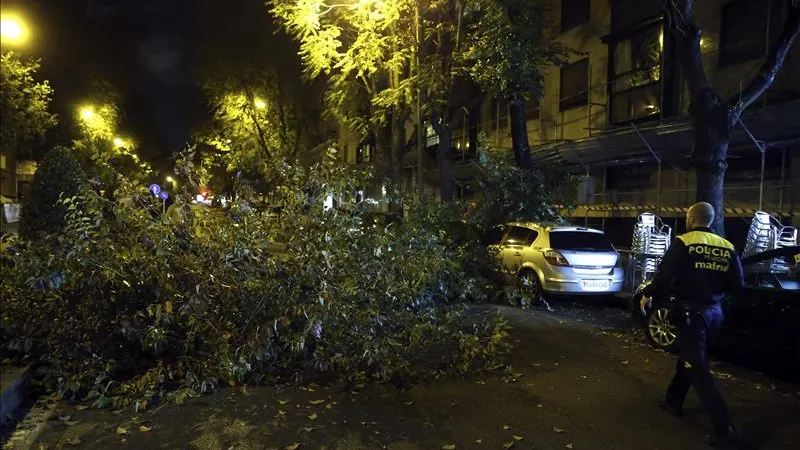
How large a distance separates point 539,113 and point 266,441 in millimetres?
17909

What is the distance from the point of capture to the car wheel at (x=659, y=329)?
684 cm

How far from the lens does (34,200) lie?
30.3 ft

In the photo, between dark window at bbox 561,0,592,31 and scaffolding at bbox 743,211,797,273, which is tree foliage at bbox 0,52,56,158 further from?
scaffolding at bbox 743,211,797,273

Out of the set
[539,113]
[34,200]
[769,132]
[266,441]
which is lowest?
[266,441]

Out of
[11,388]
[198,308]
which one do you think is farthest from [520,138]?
[11,388]

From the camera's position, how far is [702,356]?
13.8ft

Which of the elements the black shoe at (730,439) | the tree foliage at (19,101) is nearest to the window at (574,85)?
the black shoe at (730,439)

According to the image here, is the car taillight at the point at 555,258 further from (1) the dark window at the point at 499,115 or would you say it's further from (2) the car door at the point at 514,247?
(1) the dark window at the point at 499,115

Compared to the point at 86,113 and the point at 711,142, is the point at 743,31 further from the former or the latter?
the point at 86,113

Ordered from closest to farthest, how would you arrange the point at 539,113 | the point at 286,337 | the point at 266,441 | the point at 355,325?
the point at 266,441
the point at 286,337
the point at 355,325
the point at 539,113

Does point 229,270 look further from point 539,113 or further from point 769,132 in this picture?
point 539,113

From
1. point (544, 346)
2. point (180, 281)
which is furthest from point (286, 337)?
point (544, 346)

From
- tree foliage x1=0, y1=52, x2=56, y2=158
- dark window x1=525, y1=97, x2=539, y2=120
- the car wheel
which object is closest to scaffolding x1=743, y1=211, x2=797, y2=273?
the car wheel

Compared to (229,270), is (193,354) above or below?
below
